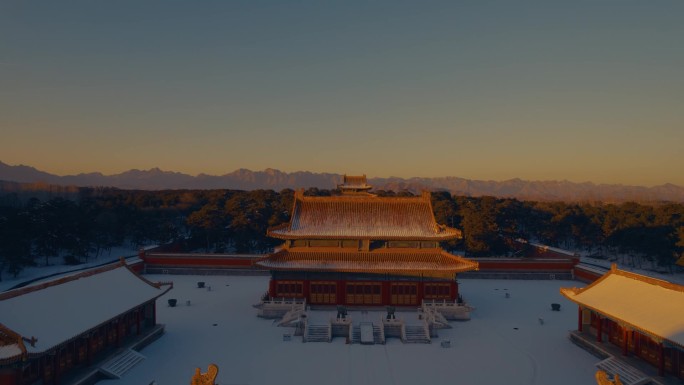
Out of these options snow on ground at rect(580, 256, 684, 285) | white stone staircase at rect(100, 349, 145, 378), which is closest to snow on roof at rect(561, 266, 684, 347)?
white stone staircase at rect(100, 349, 145, 378)

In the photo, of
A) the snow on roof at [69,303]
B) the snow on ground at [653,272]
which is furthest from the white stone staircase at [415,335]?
the snow on ground at [653,272]

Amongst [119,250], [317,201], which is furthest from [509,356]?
[119,250]

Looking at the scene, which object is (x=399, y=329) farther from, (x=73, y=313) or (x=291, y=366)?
(x=73, y=313)

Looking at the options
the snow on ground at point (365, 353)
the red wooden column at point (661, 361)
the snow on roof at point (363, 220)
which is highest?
the snow on roof at point (363, 220)

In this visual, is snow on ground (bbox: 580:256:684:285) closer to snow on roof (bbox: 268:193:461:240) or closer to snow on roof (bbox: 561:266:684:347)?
snow on roof (bbox: 268:193:461:240)

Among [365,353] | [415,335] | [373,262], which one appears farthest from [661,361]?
[373,262]

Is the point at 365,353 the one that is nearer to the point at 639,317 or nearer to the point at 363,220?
the point at 363,220

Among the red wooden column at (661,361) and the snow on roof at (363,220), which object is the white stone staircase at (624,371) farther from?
the snow on roof at (363,220)
